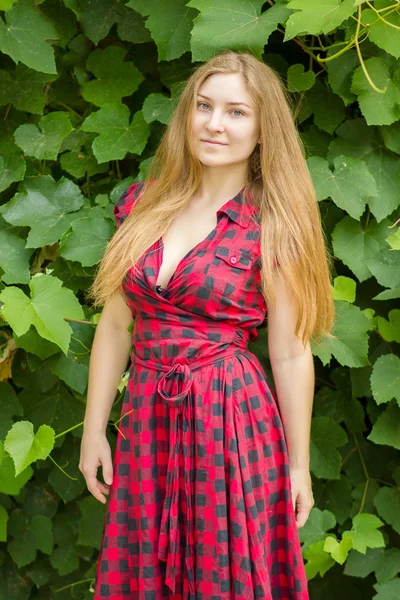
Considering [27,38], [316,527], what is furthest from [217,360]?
[27,38]

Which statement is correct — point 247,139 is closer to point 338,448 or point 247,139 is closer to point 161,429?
point 161,429

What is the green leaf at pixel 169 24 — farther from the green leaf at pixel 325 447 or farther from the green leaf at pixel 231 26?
the green leaf at pixel 325 447

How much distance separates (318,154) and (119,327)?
65 centimetres

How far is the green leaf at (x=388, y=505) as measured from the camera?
2.09 m

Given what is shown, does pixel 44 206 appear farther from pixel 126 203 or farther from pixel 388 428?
pixel 388 428

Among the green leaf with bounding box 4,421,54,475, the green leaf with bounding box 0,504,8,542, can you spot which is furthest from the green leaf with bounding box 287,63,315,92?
the green leaf with bounding box 0,504,8,542

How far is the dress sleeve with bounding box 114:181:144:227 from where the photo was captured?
177 cm

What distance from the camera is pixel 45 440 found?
1.71m

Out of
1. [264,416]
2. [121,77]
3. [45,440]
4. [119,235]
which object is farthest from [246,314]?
[121,77]

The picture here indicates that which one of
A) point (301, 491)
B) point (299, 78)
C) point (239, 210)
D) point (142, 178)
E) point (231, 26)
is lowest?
point (301, 491)

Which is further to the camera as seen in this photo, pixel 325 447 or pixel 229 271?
pixel 325 447

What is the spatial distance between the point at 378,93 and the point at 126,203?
611mm

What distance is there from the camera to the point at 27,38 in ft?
6.19

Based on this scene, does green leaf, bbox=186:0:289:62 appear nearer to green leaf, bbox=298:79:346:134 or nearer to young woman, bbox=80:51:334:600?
young woman, bbox=80:51:334:600
